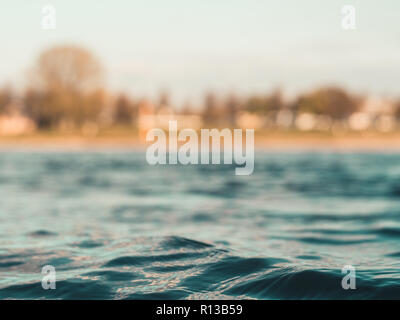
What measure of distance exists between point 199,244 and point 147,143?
2174 inches

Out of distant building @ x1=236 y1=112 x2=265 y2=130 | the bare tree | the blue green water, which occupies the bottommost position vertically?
the blue green water

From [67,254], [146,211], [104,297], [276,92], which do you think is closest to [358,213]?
[146,211]

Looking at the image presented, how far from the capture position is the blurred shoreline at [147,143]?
5666 centimetres

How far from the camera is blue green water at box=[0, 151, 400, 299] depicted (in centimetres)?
534

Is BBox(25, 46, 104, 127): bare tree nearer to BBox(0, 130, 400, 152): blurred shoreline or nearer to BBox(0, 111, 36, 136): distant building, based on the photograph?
BBox(0, 130, 400, 152): blurred shoreline

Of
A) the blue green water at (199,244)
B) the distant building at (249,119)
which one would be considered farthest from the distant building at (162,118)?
the blue green water at (199,244)

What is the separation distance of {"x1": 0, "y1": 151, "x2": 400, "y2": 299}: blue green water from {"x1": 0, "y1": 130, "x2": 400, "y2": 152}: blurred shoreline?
4189 cm

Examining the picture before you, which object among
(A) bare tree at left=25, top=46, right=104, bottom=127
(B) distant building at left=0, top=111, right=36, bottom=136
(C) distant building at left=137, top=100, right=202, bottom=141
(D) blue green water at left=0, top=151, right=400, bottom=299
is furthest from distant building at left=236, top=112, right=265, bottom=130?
(D) blue green water at left=0, top=151, right=400, bottom=299

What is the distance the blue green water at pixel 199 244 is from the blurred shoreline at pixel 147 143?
41.9m

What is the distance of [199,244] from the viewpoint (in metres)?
7.53

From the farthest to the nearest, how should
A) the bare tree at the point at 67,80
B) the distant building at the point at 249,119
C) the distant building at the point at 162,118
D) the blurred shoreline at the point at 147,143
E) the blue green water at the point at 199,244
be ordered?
1. the distant building at the point at 249,119
2. the distant building at the point at 162,118
3. the bare tree at the point at 67,80
4. the blurred shoreline at the point at 147,143
5. the blue green water at the point at 199,244

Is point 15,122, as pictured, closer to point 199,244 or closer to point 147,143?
point 147,143

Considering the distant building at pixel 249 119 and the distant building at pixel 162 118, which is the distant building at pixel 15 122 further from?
the distant building at pixel 249 119

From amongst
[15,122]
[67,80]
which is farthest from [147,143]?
[15,122]
